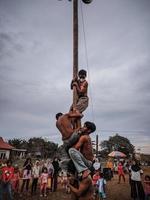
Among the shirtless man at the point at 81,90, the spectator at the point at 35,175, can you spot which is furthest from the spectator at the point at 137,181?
the shirtless man at the point at 81,90

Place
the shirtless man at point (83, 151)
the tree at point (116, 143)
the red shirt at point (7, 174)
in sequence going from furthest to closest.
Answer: the tree at point (116, 143) → the red shirt at point (7, 174) → the shirtless man at point (83, 151)

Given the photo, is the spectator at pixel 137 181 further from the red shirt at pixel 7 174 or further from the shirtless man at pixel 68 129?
the shirtless man at pixel 68 129

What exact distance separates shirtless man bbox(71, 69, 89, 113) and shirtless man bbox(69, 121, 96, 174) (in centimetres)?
79

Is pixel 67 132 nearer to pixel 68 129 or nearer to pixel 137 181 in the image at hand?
pixel 68 129

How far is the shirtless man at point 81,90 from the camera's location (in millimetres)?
6424

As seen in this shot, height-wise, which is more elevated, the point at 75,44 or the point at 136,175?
the point at 75,44

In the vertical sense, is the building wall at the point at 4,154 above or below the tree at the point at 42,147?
below

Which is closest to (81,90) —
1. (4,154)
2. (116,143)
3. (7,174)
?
(7,174)

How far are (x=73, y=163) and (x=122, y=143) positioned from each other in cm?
9387

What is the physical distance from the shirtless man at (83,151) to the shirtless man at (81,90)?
31.1 inches

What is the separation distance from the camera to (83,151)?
19.0ft

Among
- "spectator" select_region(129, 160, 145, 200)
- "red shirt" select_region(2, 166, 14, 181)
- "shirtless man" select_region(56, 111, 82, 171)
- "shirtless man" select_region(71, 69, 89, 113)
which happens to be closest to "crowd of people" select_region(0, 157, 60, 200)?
"red shirt" select_region(2, 166, 14, 181)

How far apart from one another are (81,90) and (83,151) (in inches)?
67.2

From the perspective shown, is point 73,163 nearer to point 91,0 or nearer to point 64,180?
point 91,0
